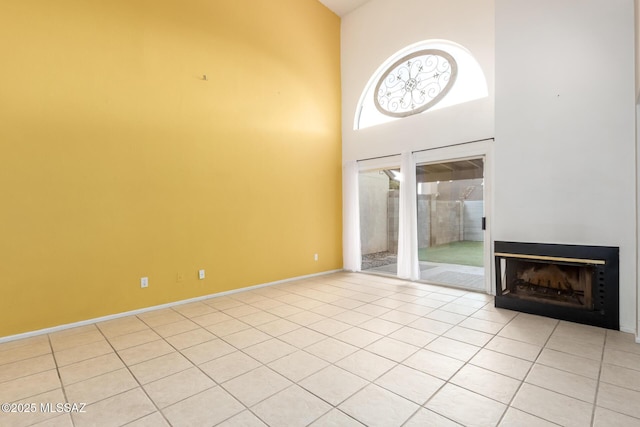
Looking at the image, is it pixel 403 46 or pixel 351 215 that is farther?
pixel 351 215

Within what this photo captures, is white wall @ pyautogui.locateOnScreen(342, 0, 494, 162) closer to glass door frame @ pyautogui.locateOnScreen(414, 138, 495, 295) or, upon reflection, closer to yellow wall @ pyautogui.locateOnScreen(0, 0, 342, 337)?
glass door frame @ pyautogui.locateOnScreen(414, 138, 495, 295)

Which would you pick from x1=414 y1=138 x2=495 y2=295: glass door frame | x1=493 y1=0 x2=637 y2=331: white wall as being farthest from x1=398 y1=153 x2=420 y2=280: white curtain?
x1=493 y1=0 x2=637 y2=331: white wall

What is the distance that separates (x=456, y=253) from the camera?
16.0 ft

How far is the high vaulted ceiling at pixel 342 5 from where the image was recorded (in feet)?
18.5

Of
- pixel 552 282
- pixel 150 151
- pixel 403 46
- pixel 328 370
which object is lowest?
pixel 328 370

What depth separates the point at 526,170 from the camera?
3.46 metres

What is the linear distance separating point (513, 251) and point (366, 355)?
224 cm

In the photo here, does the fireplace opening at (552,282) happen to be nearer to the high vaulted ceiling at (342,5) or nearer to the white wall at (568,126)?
the white wall at (568,126)

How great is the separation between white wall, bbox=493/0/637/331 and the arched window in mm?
791

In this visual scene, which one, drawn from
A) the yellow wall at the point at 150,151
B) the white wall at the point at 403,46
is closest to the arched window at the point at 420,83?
the white wall at the point at 403,46

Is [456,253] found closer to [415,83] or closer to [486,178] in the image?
[486,178]

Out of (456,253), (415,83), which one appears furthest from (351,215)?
(415,83)

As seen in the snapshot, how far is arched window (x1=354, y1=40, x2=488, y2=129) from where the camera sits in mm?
4461

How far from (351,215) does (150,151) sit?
352 centimetres
